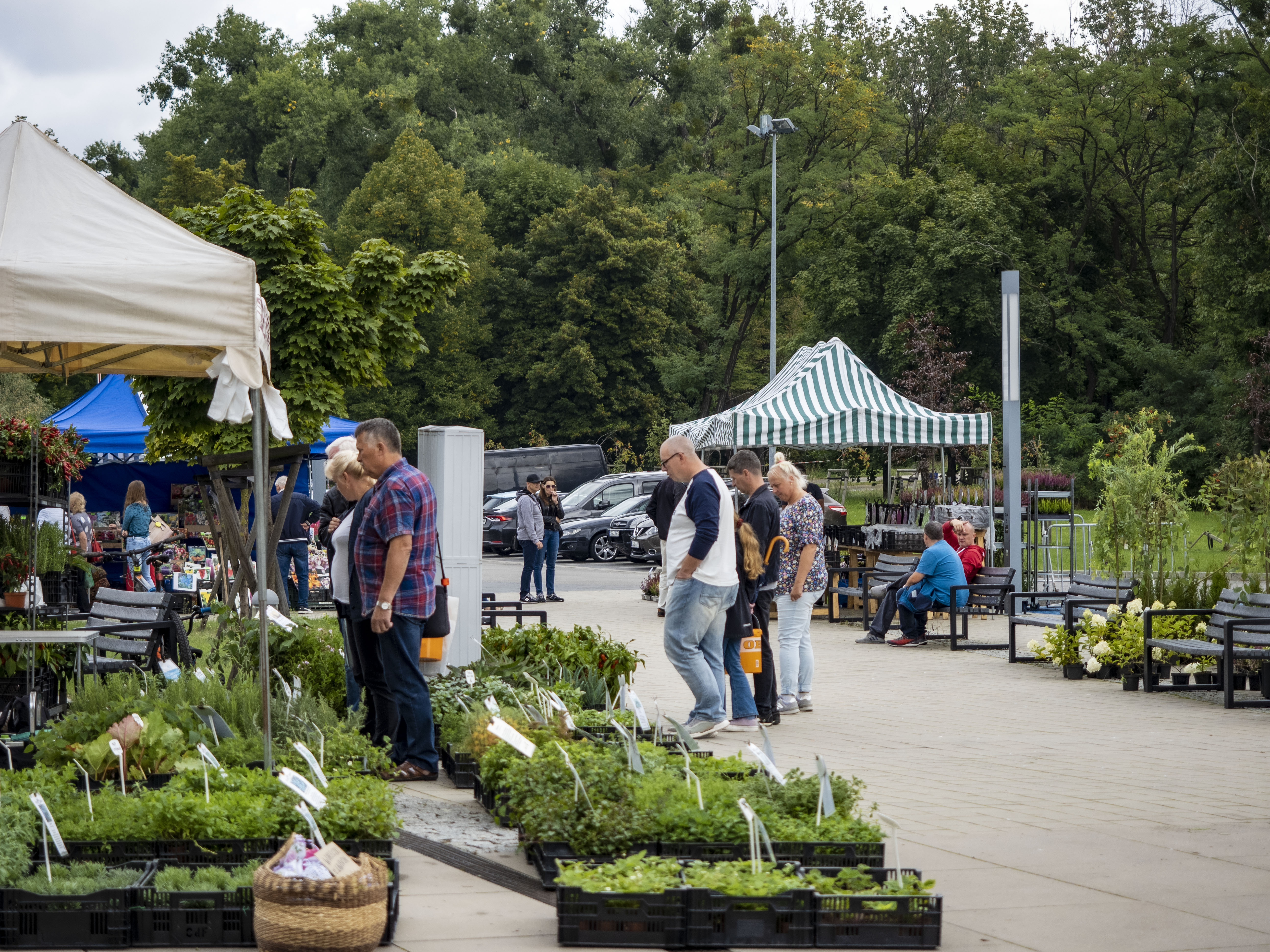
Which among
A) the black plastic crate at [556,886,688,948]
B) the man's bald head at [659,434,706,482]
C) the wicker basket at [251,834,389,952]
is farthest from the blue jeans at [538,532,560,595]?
the wicker basket at [251,834,389,952]

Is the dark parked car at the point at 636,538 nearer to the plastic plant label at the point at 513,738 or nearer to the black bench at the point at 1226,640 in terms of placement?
the black bench at the point at 1226,640

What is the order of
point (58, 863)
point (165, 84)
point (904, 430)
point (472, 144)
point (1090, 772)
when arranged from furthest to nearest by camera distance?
point (165, 84)
point (472, 144)
point (904, 430)
point (1090, 772)
point (58, 863)

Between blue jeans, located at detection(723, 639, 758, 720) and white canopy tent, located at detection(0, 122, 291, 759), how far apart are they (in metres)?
3.81

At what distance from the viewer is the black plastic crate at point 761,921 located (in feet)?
14.2

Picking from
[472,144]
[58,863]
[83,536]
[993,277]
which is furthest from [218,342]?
[472,144]

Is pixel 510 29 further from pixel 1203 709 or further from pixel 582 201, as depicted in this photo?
pixel 1203 709

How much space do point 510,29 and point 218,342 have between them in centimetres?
6288

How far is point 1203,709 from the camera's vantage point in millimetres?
10250

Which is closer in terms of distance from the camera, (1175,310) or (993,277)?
(993,277)

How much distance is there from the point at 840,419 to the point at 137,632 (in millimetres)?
11118

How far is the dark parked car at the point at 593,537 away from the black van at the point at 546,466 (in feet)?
18.5

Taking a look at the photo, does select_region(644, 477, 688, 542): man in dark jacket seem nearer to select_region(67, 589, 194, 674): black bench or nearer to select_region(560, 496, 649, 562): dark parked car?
select_region(67, 589, 194, 674): black bench

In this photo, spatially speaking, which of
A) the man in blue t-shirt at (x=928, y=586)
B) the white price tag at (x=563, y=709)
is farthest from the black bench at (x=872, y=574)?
the white price tag at (x=563, y=709)

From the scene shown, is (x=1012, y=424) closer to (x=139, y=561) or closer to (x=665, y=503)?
(x=665, y=503)
